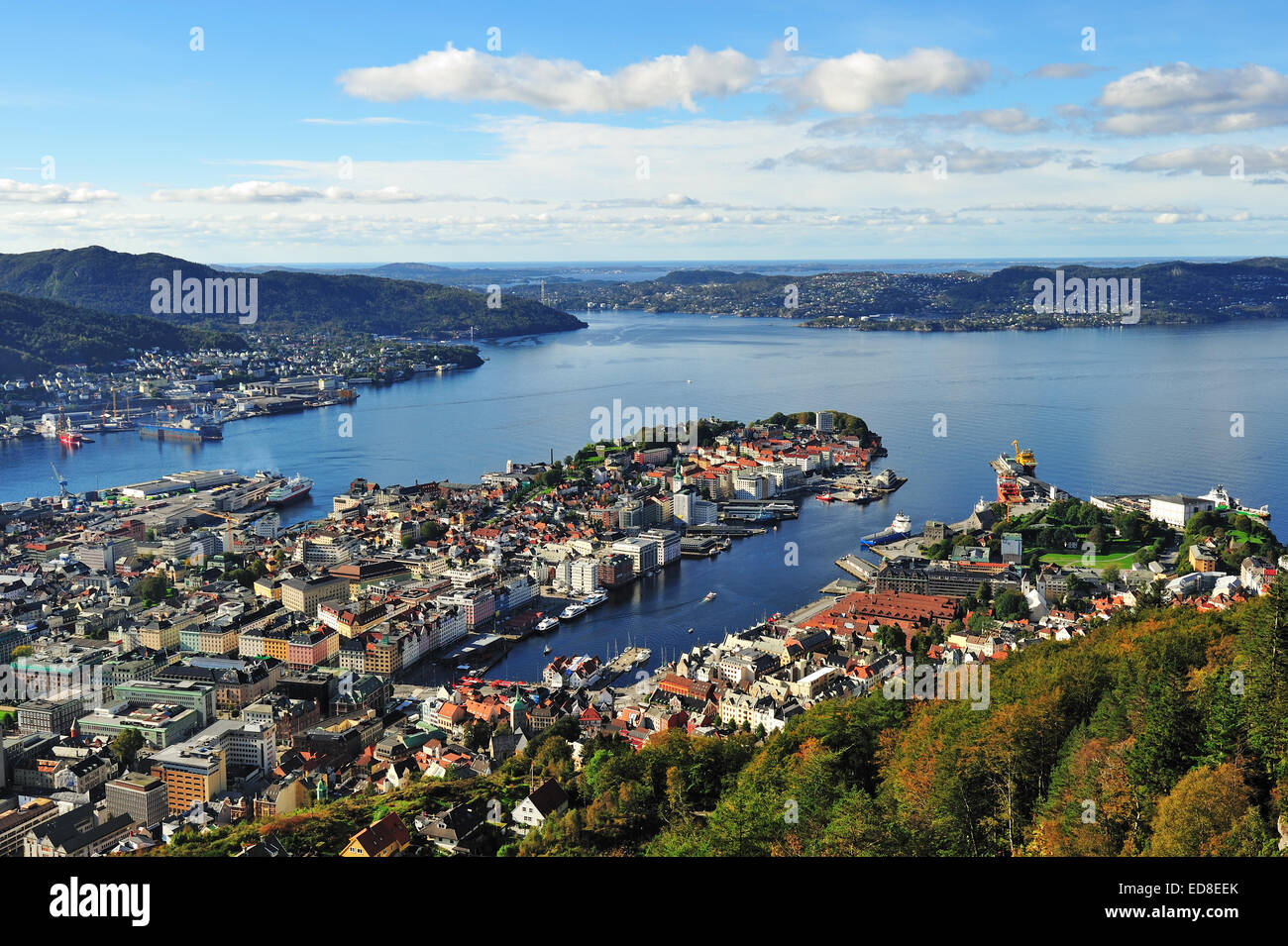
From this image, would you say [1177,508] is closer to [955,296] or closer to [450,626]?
[450,626]

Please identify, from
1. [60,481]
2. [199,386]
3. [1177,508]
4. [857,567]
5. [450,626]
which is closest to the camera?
[450,626]

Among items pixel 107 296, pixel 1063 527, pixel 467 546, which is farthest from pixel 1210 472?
pixel 107 296

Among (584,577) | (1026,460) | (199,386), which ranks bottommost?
(584,577)

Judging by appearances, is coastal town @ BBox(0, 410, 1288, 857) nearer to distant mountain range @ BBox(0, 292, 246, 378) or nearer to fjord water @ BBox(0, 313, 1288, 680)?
fjord water @ BBox(0, 313, 1288, 680)

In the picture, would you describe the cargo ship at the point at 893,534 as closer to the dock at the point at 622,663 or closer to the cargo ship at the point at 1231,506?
the cargo ship at the point at 1231,506

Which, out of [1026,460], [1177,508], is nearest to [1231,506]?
[1177,508]

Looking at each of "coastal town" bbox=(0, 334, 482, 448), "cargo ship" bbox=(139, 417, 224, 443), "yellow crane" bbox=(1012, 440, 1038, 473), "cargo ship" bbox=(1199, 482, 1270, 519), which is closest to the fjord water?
"yellow crane" bbox=(1012, 440, 1038, 473)
